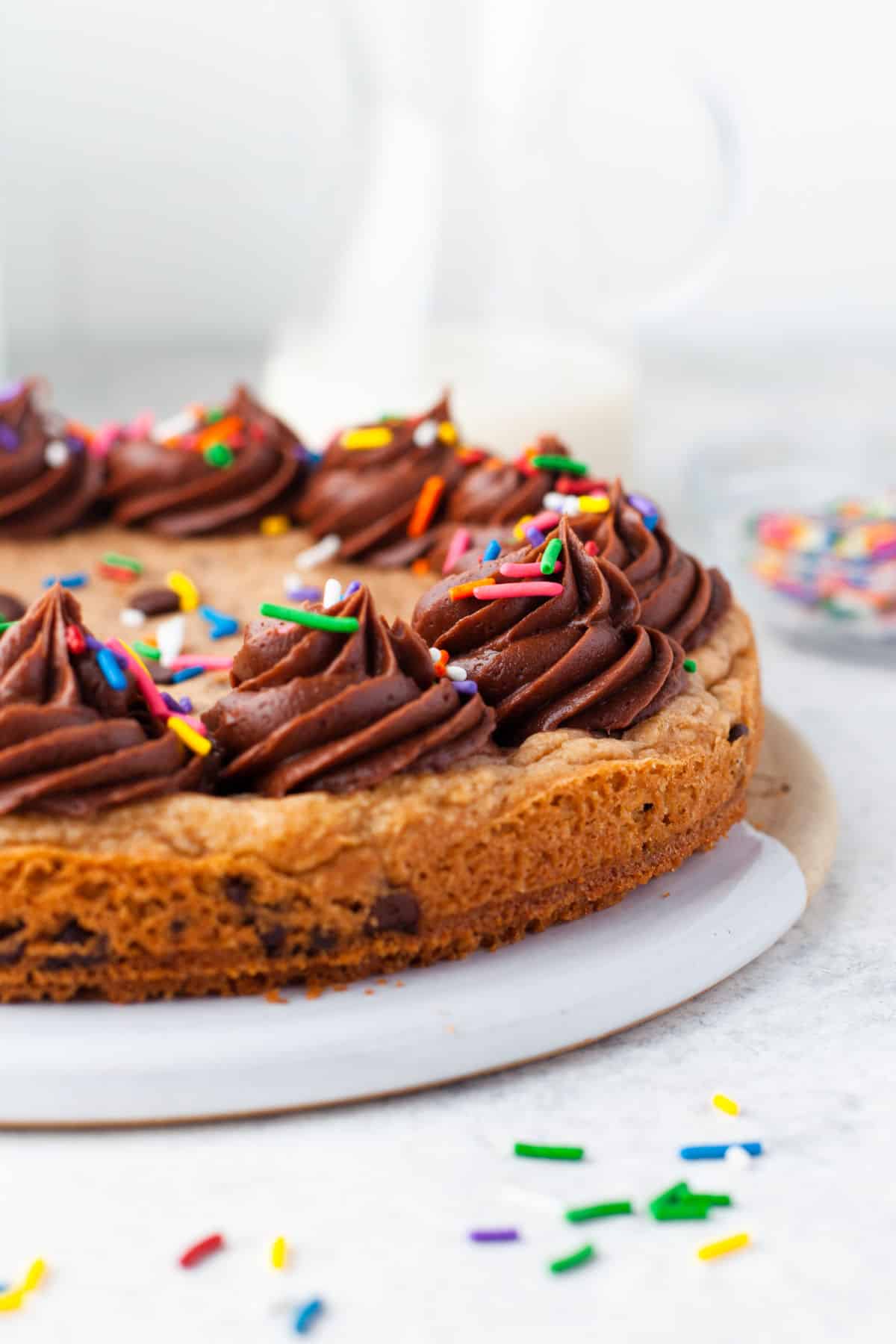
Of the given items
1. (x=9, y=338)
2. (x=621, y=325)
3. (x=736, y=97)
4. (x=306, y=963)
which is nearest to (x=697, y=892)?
(x=306, y=963)

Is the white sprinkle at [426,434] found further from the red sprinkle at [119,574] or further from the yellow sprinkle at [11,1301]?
the yellow sprinkle at [11,1301]

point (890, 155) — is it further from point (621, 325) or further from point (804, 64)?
point (621, 325)

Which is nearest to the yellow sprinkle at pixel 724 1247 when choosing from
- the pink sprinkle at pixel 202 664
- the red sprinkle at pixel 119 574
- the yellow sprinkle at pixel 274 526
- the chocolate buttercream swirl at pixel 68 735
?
the chocolate buttercream swirl at pixel 68 735

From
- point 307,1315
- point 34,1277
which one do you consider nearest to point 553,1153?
point 307,1315

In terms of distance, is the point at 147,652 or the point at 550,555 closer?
the point at 550,555

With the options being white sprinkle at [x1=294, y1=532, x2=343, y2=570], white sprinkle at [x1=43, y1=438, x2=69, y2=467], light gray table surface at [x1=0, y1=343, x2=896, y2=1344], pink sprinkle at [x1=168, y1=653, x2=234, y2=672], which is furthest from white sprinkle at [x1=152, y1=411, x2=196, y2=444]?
light gray table surface at [x1=0, y1=343, x2=896, y2=1344]

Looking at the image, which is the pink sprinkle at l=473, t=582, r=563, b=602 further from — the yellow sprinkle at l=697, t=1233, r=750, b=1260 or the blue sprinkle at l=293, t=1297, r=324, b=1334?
the blue sprinkle at l=293, t=1297, r=324, b=1334

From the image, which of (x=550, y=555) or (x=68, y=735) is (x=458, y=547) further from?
(x=68, y=735)
